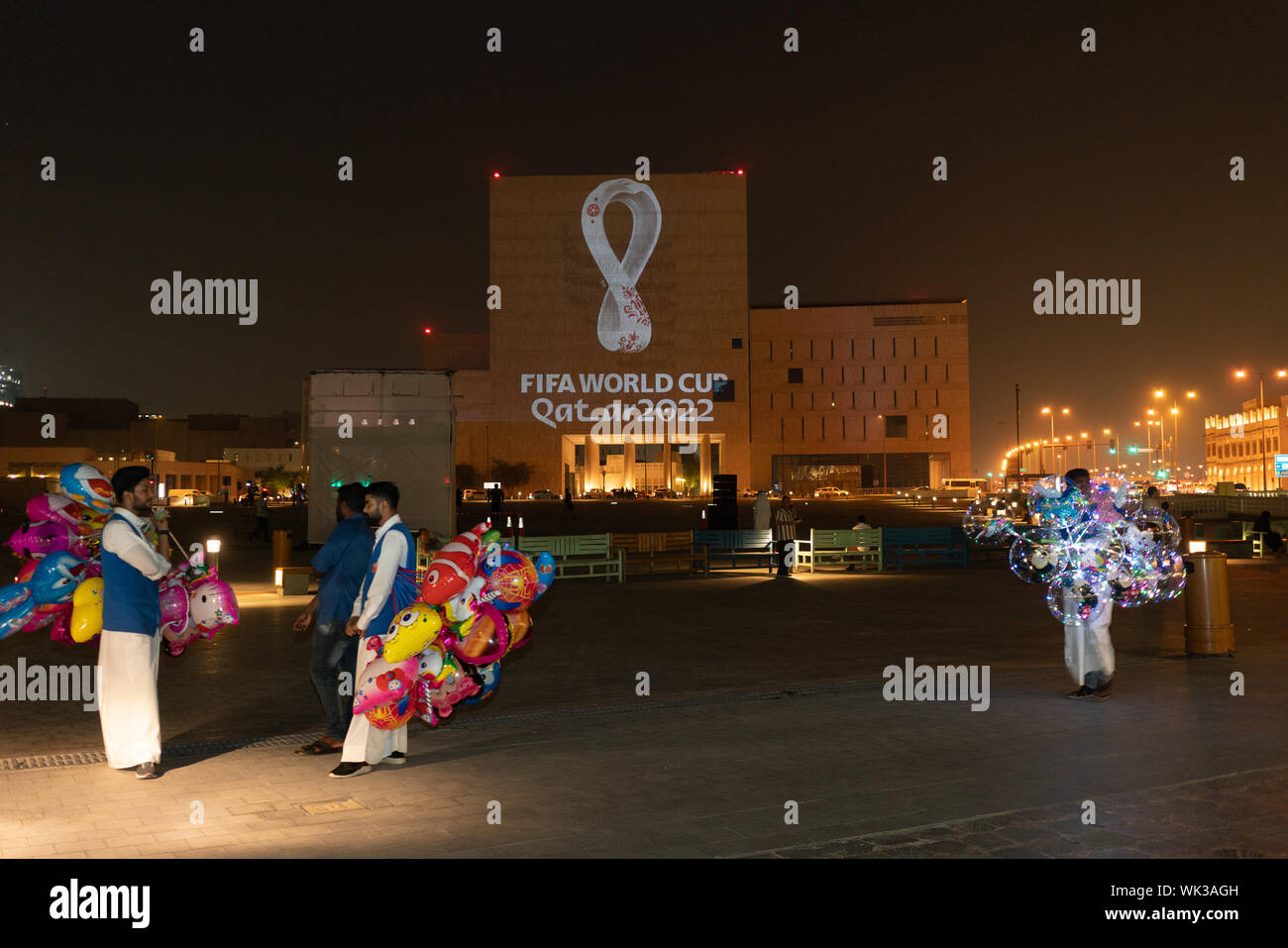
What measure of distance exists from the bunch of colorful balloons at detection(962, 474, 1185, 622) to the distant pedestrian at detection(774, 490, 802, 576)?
13.3m

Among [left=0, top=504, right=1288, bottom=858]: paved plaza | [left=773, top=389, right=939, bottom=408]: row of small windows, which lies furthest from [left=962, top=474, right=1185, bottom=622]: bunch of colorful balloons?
[left=773, top=389, right=939, bottom=408]: row of small windows

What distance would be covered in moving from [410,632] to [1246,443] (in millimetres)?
147459

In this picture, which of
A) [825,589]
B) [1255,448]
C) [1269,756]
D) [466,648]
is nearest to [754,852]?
[466,648]

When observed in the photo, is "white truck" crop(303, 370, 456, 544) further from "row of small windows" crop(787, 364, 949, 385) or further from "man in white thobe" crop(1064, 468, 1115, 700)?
"row of small windows" crop(787, 364, 949, 385)

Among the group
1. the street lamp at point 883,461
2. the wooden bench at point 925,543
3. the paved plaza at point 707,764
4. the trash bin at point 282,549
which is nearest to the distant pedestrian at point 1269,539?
the wooden bench at point 925,543

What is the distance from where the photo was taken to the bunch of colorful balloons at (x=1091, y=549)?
364 inches

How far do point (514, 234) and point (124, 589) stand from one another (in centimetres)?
10020

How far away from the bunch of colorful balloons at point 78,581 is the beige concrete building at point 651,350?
9239 centimetres

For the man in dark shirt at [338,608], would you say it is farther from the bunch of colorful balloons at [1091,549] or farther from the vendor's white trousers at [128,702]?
the bunch of colorful balloons at [1091,549]

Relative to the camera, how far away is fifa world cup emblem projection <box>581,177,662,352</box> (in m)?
102

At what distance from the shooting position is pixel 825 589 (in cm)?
2003
